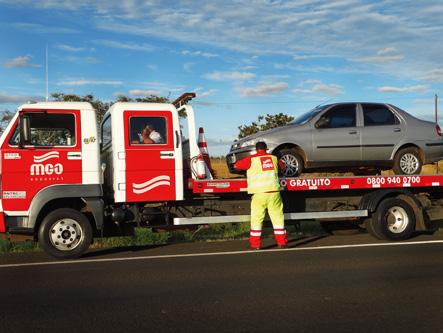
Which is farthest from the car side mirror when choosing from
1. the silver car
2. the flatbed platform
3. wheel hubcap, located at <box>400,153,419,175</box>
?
wheel hubcap, located at <box>400,153,419,175</box>

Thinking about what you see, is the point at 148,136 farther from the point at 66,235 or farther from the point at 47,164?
the point at 66,235

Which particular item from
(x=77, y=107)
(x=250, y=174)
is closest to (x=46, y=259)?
(x=77, y=107)

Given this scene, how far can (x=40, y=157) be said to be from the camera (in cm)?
832

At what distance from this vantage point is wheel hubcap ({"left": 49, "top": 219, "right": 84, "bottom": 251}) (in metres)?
8.36

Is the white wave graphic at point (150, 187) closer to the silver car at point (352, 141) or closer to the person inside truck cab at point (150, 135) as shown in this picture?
the person inside truck cab at point (150, 135)

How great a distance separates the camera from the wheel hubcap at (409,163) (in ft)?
34.0

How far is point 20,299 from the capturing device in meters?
5.75

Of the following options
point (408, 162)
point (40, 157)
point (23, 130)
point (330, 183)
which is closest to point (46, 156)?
point (40, 157)

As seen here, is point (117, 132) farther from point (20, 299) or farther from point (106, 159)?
point (20, 299)

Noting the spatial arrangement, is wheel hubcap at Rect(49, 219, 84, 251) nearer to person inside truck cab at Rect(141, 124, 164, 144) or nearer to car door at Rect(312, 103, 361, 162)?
person inside truck cab at Rect(141, 124, 164, 144)

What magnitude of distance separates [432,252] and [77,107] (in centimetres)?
613

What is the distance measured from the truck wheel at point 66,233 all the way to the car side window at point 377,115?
5601 millimetres

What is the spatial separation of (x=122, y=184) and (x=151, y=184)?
0.47 metres

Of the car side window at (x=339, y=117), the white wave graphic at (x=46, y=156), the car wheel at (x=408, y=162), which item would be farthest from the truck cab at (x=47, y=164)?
the car wheel at (x=408, y=162)
